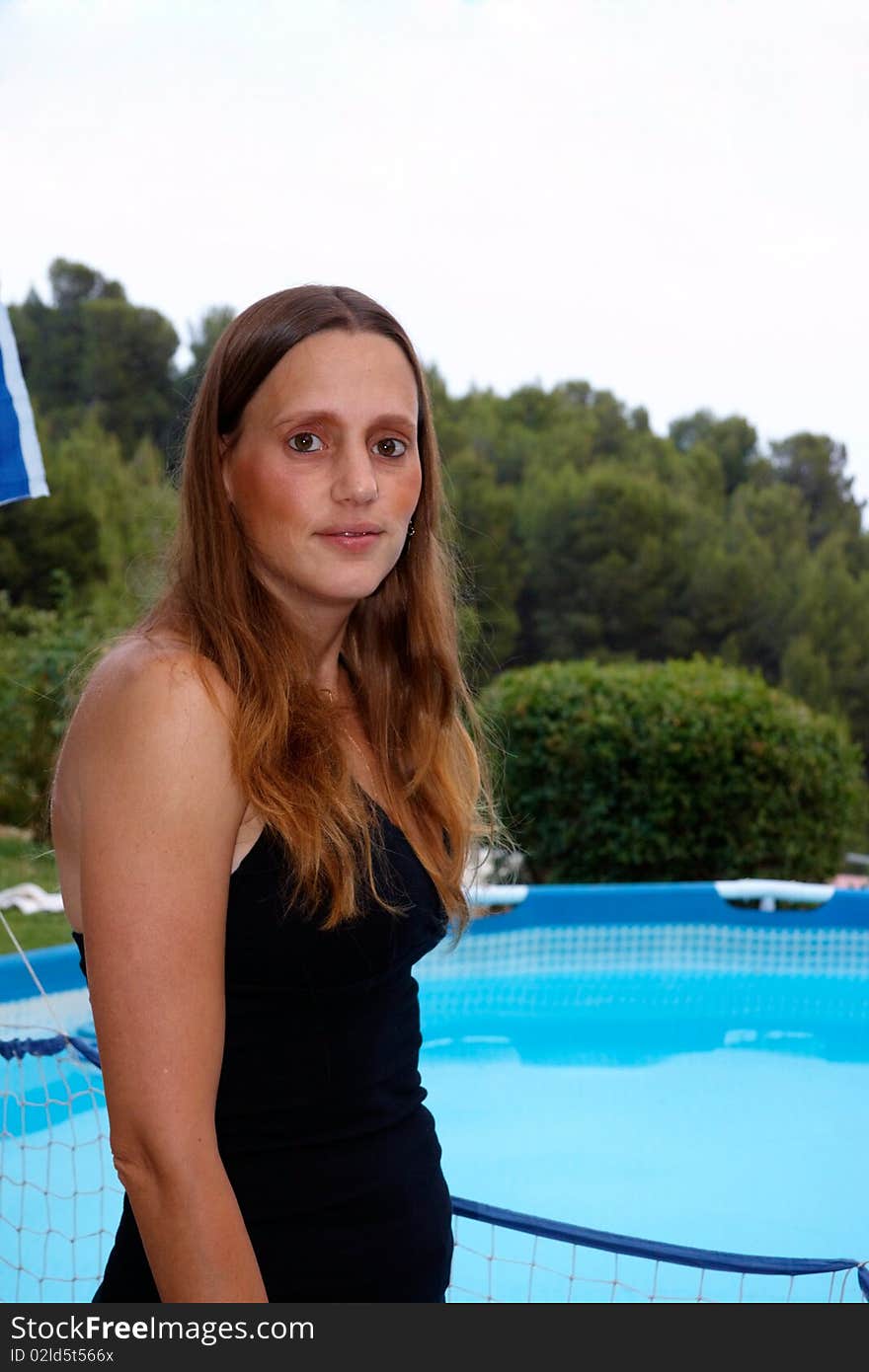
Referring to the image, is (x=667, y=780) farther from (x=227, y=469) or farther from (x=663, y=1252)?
(x=227, y=469)

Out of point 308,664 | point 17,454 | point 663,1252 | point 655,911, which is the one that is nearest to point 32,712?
point 655,911

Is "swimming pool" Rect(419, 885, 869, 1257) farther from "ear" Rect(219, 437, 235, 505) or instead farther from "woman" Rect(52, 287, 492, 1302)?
"ear" Rect(219, 437, 235, 505)

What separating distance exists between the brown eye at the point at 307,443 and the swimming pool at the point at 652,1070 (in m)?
2.76

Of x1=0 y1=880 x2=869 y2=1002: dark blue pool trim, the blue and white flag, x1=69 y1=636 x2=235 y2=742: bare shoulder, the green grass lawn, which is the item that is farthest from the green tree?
x1=69 y1=636 x2=235 y2=742: bare shoulder

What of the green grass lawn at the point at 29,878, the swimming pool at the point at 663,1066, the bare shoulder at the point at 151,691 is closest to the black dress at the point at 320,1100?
the bare shoulder at the point at 151,691

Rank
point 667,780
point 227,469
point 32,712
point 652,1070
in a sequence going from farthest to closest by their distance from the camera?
point 32,712 < point 667,780 < point 652,1070 < point 227,469

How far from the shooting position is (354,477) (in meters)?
1.18

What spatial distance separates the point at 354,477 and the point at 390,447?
0.27 ft

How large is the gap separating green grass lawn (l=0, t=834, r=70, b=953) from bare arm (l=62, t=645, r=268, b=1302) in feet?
13.2

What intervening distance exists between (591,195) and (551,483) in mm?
4193

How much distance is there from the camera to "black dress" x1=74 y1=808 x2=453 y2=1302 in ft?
3.47

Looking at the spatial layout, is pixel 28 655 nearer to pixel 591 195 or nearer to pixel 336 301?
pixel 336 301

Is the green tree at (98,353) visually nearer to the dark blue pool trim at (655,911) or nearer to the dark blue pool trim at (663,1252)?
the dark blue pool trim at (655,911)

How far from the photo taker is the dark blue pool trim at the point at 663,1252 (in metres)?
1.53
